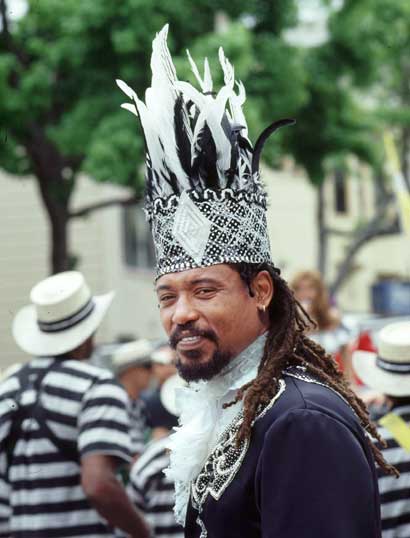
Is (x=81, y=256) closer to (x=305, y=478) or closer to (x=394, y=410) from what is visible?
(x=394, y=410)

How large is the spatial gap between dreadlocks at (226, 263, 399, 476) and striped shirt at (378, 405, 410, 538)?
1.65 m

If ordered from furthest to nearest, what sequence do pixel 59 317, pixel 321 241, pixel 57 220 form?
pixel 321 241, pixel 57 220, pixel 59 317

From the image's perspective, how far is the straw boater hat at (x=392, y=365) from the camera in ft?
15.6

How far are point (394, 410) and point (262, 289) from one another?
6.97 ft

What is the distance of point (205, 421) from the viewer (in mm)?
2768

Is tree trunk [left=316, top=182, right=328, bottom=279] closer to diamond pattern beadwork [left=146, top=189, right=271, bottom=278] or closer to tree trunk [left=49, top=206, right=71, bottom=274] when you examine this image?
tree trunk [left=49, top=206, right=71, bottom=274]

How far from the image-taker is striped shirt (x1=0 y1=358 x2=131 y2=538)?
466 cm

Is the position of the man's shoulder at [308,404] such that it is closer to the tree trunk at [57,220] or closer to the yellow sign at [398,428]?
the yellow sign at [398,428]

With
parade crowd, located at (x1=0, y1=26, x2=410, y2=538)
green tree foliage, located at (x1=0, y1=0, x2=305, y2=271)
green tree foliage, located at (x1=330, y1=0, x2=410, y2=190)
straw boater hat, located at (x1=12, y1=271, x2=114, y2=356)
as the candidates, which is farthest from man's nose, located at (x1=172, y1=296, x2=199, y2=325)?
green tree foliage, located at (x1=330, y1=0, x2=410, y2=190)

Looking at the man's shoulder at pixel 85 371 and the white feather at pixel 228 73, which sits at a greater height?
the white feather at pixel 228 73

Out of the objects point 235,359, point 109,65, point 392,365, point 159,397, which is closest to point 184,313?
point 235,359

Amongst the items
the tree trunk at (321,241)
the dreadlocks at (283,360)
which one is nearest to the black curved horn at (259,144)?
the dreadlocks at (283,360)

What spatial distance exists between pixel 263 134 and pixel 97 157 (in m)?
9.28

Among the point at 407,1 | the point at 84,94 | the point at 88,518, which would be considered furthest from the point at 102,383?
the point at 407,1
